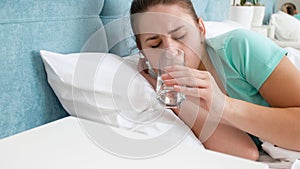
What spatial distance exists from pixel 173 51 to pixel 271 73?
239 mm

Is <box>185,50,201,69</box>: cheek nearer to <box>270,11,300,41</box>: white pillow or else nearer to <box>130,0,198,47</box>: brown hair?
<box>130,0,198,47</box>: brown hair

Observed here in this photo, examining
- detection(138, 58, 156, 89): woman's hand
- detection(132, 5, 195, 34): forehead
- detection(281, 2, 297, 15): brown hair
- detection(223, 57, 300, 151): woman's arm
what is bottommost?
detection(281, 2, 297, 15): brown hair

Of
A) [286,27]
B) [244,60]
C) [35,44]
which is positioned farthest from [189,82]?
[286,27]

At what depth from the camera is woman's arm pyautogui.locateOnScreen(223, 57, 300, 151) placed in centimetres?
80

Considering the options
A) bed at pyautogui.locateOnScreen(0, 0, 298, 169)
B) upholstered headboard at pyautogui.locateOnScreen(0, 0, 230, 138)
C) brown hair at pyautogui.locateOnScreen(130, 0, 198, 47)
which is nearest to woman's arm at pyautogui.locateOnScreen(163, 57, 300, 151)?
bed at pyautogui.locateOnScreen(0, 0, 298, 169)

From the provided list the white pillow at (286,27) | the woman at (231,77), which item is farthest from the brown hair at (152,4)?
the white pillow at (286,27)

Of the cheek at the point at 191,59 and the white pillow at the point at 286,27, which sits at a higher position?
the cheek at the point at 191,59

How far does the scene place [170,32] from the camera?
84cm

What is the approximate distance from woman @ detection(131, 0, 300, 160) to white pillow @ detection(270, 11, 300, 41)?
5.41ft

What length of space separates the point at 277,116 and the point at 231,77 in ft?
0.52

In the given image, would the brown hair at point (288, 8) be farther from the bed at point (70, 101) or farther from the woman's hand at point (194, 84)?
the woman's hand at point (194, 84)

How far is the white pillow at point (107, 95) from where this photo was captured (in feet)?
2.64

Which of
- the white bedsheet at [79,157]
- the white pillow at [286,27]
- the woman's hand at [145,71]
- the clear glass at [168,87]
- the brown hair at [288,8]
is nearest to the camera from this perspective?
the white bedsheet at [79,157]

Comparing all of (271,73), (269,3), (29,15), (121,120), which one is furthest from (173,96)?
(269,3)
